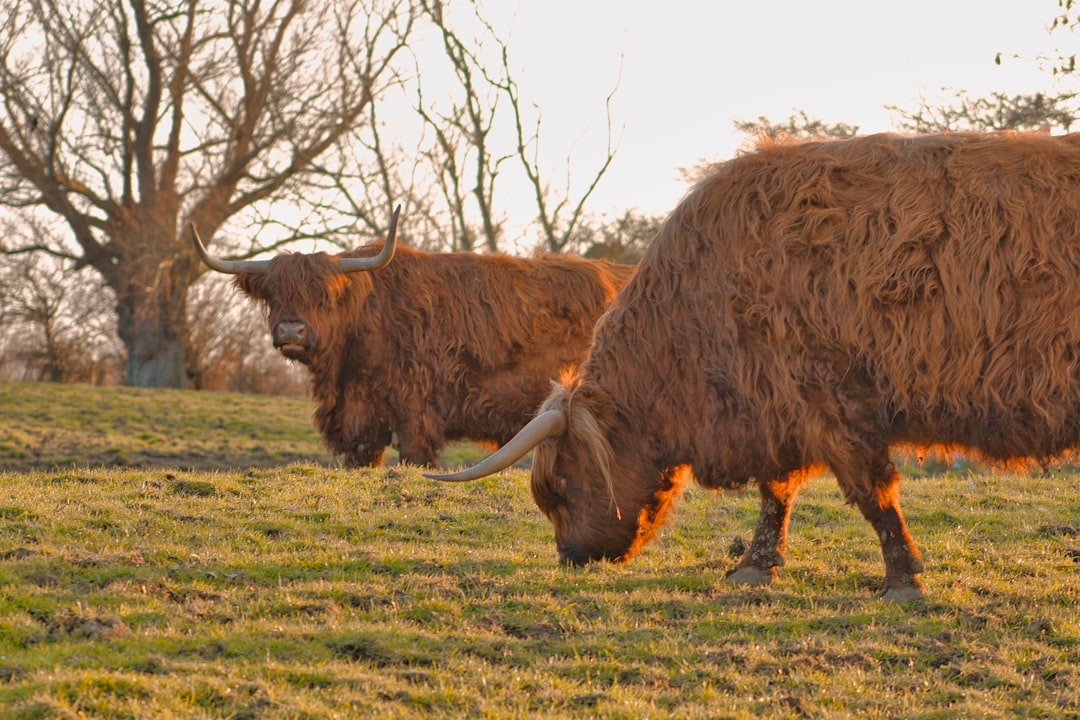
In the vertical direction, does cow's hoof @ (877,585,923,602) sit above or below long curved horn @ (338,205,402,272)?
below

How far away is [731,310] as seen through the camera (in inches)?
245

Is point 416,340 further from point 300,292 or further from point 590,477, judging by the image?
point 590,477

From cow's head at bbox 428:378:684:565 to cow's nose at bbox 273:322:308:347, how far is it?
4233 mm

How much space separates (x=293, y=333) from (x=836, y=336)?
548 centimetres

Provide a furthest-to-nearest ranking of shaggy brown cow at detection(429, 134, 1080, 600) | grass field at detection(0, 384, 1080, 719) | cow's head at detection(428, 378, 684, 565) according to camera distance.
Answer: cow's head at detection(428, 378, 684, 565) → shaggy brown cow at detection(429, 134, 1080, 600) → grass field at detection(0, 384, 1080, 719)

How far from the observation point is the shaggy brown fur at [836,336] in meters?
5.77

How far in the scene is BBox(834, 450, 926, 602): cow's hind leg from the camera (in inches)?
240

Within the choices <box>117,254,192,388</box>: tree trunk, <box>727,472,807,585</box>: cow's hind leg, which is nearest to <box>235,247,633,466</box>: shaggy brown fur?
<box>727,472,807,585</box>: cow's hind leg

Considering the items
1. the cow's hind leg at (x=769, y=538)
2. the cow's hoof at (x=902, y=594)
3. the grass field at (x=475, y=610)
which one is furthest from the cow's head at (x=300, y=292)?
the cow's hoof at (x=902, y=594)

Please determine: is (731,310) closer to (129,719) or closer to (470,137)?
(129,719)

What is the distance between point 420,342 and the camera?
10867 millimetres

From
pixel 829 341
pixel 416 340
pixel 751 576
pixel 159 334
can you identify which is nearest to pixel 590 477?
pixel 751 576

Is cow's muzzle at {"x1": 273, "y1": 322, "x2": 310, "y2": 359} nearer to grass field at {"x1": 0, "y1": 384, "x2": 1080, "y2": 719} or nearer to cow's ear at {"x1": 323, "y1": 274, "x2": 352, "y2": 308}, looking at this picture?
cow's ear at {"x1": 323, "y1": 274, "x2": 352, "y2": 308}

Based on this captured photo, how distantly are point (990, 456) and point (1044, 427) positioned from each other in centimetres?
33
